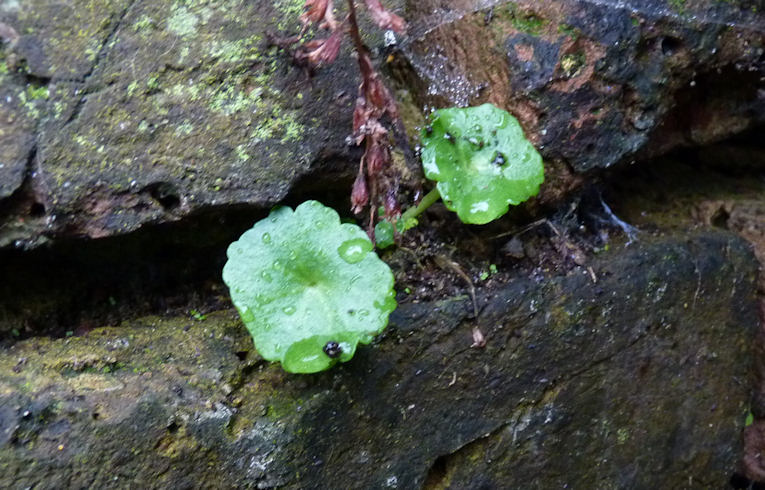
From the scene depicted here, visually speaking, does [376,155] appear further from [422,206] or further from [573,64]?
[573,64]

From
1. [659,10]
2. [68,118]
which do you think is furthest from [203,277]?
[659,10]

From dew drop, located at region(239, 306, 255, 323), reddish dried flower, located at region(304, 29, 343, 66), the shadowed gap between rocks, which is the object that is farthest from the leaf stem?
dew drop, located at region(239, 306, 255, 323)

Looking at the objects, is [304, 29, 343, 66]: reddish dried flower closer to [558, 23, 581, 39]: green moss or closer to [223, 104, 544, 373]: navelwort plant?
[223, 104, 544, 373]: navelwort plant

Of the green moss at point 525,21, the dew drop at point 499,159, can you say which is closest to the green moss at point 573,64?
the green moss at point 525,21

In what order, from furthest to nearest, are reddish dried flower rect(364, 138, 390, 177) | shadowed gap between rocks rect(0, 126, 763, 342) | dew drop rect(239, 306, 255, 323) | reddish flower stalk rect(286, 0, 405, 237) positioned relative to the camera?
1. shadowed gap between rocks rect(0, 126, 763, 342)
2. reddish dried flower rect(364, 138, 390, 177)
3. reddish flower stalk rect(286, 0, 405, 237)
4. dew drop rect(239, 306, 255, 323)

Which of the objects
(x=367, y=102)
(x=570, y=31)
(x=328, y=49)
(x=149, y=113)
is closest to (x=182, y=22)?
(x=149, y=113)

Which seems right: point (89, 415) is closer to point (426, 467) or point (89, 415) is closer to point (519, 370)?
point (426, 467)
